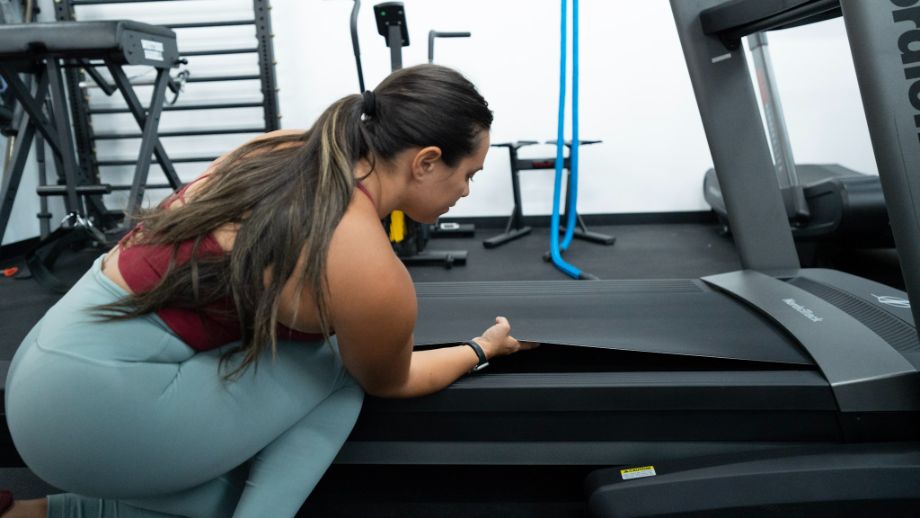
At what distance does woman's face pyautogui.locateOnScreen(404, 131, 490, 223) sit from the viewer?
0.99m

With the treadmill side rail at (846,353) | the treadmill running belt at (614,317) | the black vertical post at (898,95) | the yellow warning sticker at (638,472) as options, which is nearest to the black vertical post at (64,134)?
the treadmill running belt at (614,317)

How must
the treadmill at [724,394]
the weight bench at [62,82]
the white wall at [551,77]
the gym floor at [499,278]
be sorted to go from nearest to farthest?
the treadmill at [724,394]
the gym floor at [499,278]
the weight bench at [62,82]
the white wall at [551,77]

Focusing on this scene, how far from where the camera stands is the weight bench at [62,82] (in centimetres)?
255

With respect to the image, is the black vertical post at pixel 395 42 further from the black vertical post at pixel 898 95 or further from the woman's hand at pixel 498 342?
the black vertical post at pixel 898 95

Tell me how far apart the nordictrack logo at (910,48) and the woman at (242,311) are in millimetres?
758

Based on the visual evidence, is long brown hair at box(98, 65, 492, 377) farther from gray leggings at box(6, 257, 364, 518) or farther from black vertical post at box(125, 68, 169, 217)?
black vertical post at box(125, 68, 169, 217)

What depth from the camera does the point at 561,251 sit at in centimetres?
350

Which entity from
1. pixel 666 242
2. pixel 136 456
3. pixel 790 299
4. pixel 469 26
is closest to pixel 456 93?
pixel 136 456

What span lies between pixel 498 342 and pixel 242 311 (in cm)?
61

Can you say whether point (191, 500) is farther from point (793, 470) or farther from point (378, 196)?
point (793, 470)

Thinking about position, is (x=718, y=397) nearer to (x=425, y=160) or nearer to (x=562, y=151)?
(x=425, y=160)

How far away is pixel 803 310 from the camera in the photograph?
152 cm

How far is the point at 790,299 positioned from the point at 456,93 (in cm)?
119

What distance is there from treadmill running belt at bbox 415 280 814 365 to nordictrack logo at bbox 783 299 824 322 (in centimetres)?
9
